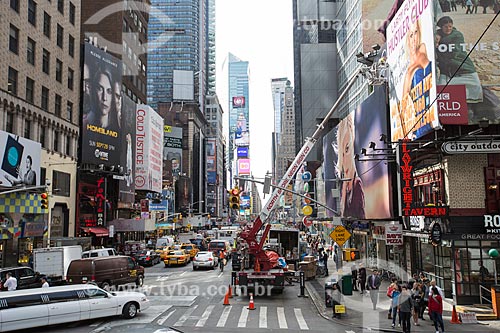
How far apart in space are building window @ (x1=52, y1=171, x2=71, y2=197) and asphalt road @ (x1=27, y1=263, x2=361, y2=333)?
19082 mm

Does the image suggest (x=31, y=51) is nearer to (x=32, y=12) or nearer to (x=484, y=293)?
(x=32, y=12)

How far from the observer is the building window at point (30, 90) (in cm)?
3797

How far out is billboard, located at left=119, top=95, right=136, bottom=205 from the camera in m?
60.9

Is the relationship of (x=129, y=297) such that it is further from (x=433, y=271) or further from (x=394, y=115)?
(x=394, y=115)

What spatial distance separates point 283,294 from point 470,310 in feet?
29.7

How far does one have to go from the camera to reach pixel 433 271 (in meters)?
24.4

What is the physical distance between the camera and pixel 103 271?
24656 mm

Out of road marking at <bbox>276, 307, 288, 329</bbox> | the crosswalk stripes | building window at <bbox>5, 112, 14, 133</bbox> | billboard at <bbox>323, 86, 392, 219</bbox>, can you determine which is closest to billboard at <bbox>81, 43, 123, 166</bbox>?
building window at <bbox>5, 112, 14, 133</bbox>

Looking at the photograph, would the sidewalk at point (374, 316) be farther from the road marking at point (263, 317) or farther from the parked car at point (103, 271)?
the parked car at point (103, 271)

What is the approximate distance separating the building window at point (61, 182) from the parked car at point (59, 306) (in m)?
25.7

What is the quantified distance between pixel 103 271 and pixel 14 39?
21439mm

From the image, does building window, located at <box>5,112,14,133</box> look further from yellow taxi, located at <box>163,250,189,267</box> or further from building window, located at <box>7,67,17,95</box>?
yellow taxi, located at <box>163,250,189,267</box>

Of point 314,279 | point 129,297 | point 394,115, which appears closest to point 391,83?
point 394,115

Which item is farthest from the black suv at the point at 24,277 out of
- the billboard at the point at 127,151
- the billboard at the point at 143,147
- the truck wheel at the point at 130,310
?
the billboard at the point at 143,147
